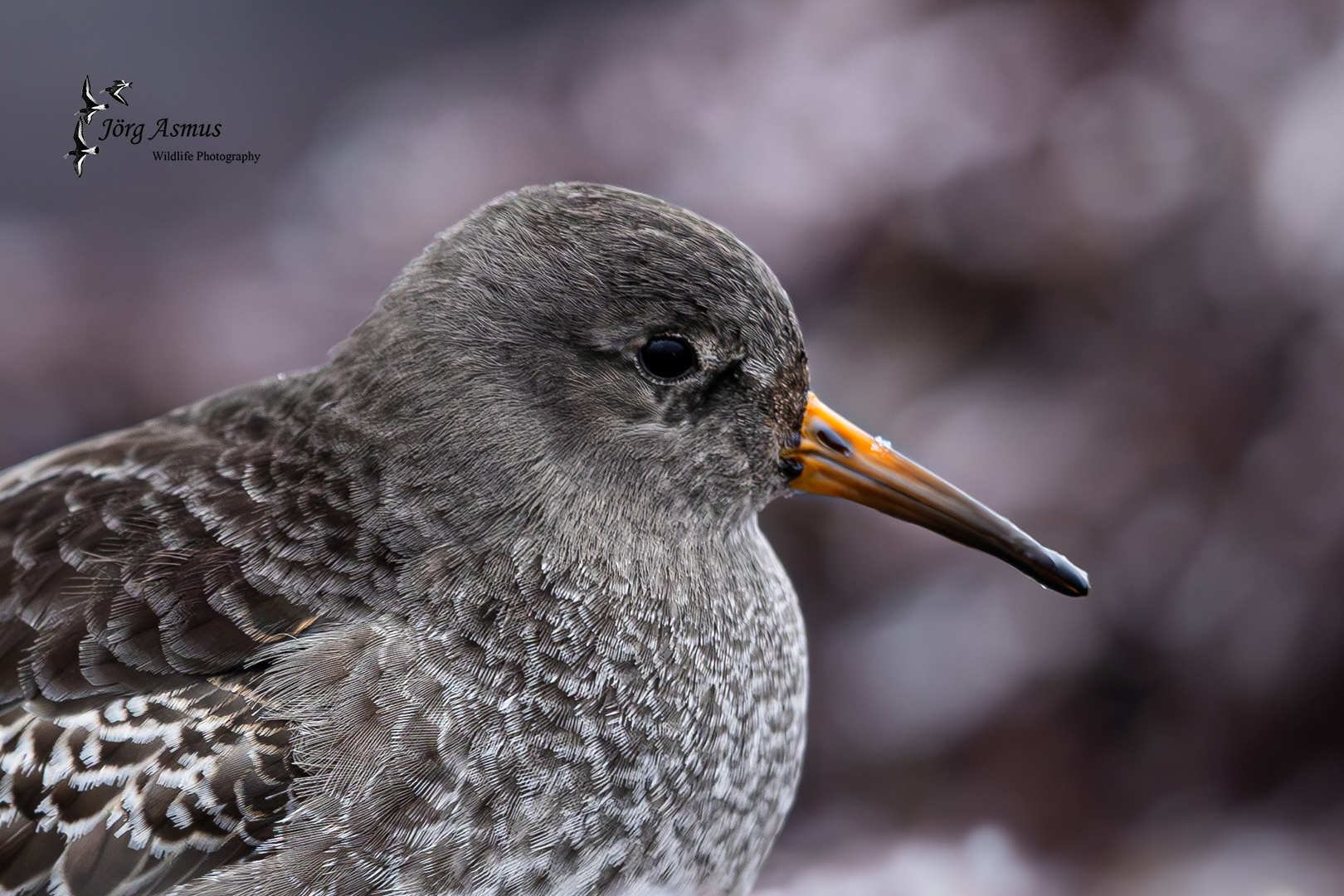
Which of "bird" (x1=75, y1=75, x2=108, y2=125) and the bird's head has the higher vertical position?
the bird's head

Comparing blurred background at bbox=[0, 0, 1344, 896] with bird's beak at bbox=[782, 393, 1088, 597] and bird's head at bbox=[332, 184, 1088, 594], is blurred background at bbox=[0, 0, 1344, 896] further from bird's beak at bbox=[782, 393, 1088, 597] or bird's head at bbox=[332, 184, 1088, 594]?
bird's head at bbox=[332, 184, 1088, 594]

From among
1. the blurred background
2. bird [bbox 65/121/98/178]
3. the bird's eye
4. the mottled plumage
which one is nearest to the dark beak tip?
the mottled plumage

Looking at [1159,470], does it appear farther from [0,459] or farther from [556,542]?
[0,459]

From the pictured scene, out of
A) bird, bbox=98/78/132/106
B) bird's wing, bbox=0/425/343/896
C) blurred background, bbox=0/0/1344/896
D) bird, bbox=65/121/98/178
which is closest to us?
bird's wing, bbox=0/425/343/896

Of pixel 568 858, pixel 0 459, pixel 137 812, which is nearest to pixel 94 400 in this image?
pixel 0 459

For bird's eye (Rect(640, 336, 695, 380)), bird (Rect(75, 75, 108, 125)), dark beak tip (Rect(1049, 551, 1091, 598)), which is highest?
bird's eye (Rect(640, 336, 695, 380))

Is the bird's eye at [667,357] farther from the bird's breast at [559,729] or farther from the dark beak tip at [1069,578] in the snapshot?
the dark beak tip at [1069,578]

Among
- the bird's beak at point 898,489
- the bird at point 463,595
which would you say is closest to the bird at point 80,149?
the bird at point 463,595

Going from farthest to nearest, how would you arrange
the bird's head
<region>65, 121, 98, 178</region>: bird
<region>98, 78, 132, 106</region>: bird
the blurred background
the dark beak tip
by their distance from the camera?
<region>98, 78, 132, 106</region>: bird < <region>65, 121, 98, 178</region>: bird < the blurred background < the dark beak tip < the bird's head
